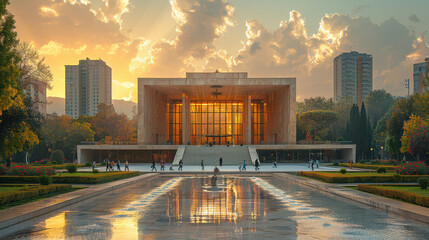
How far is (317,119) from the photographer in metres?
94.6

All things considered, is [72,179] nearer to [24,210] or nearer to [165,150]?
[24,210]

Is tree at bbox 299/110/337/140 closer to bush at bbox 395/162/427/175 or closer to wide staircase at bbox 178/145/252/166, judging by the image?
wide staircase at bbox 178/145/252/166

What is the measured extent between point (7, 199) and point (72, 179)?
11620mm

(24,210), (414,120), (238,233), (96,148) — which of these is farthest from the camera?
(96,148)

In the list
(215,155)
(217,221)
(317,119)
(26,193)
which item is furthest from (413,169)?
(317,119)

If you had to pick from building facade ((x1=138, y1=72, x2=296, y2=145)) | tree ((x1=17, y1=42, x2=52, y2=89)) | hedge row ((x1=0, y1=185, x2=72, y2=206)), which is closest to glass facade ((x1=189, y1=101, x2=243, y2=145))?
building facade ((x1=138, y1=72, x2=296, y2=145))

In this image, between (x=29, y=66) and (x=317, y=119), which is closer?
(x=29, y=66)

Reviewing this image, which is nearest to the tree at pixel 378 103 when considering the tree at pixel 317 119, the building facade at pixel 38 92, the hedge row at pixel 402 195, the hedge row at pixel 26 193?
the tree at pixel 317 119

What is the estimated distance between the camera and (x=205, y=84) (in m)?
70.3

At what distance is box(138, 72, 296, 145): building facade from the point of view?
69.9m

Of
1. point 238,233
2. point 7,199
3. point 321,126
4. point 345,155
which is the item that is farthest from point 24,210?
point 321,126

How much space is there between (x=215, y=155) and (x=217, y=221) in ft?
161

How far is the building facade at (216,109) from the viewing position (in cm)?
6994

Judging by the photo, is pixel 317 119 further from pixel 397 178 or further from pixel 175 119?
pixel 397 178
